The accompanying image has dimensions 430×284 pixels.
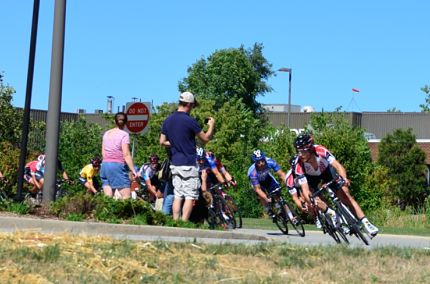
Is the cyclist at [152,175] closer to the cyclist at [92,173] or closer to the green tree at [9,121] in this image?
the cyclist at [92,173]

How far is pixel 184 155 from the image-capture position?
1373 cm

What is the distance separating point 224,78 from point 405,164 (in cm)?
2080

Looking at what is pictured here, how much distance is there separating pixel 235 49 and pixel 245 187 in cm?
4542

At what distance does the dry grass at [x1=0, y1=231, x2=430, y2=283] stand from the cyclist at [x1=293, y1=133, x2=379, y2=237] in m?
3.86

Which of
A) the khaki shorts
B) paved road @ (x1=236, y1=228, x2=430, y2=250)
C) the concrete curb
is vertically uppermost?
the khaki shorts

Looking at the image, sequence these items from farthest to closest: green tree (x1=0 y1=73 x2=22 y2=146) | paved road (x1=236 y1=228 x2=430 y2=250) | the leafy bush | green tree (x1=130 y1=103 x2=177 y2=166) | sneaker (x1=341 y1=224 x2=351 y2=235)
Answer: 1. green tree (x1=0 y1=73 x2=22 y2=146)
2. green tree (x1=130 y1=103 x2=177 y2=166)
3. sneaker (x1=341 y1=224 x2=351 y2=235)
4. the leafy bush
5. paved road (x1=236 y1=228 x2=430 y2=250)

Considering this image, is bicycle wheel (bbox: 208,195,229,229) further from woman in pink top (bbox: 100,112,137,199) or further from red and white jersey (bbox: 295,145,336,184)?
red and white jersey (bbox: 295,145,336,184)

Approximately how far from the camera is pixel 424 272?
9.15 meters

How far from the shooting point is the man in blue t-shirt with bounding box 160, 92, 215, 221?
1372 centimetres

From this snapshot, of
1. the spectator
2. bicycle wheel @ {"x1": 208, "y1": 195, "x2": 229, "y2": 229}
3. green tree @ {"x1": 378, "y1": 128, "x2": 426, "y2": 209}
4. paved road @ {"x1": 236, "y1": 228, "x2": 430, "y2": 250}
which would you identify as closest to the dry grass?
paved road @ {"x1": 236, "y1": 228, "x2": 430, "y2": 250}

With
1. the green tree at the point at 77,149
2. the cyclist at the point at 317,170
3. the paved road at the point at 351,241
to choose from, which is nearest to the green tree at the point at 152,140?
the green tree at the point at 77,149

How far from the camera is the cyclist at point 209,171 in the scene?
63.1 ft

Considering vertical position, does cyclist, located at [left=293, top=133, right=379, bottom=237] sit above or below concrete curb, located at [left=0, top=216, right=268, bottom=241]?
above

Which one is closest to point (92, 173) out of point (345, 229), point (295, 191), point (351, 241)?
point (295, 191)
